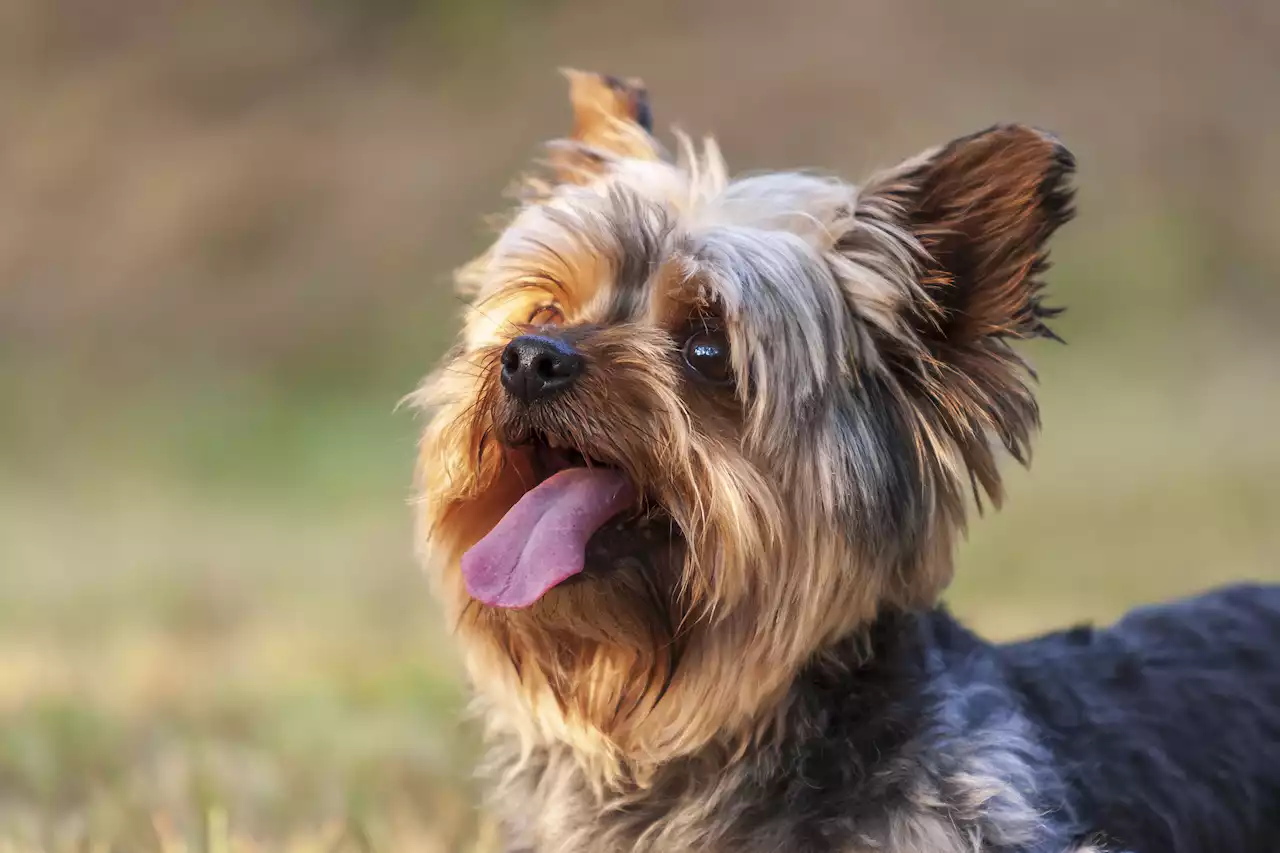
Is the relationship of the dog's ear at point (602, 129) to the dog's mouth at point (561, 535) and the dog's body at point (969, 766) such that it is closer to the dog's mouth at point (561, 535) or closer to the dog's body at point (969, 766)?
the dog's mouth at point (561, 535)

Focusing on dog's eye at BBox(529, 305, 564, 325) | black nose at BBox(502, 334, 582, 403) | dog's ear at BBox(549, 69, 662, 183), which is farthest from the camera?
dog's ear at BBox(549, 69, 662, 183)

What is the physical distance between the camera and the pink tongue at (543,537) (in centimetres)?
267

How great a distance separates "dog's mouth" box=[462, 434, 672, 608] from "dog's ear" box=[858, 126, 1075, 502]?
719 millimetres

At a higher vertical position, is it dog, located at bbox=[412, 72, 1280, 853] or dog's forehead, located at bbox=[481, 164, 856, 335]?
dog's forehead, located at bbox=[481, 164, 856, 335]

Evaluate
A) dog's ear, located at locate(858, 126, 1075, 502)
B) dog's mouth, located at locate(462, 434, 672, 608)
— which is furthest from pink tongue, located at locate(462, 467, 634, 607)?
dog's ear, located at locate(858, 126, 1075, 502)

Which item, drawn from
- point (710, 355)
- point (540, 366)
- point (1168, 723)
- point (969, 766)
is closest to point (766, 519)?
point (710, 355)

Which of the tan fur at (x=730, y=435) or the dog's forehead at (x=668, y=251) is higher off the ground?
the dog's forehead at (x=668, y=251)

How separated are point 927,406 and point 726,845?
1062 millimetres

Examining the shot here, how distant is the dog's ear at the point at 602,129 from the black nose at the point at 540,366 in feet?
3.15

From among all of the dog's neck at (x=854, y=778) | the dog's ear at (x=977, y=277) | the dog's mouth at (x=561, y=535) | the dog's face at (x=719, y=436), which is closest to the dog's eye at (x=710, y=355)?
the dog's face at (x=719, y=436)

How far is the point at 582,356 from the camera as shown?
2662 mm

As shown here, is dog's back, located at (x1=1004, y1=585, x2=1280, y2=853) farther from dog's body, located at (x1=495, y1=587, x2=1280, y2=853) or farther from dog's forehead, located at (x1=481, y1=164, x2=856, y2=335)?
dog's forehead, located at (x1=481, y1=164, x2=856, y2=335)

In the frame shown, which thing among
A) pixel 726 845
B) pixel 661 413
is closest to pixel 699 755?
pixel 726 845

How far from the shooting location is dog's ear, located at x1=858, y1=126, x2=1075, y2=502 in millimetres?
2768
